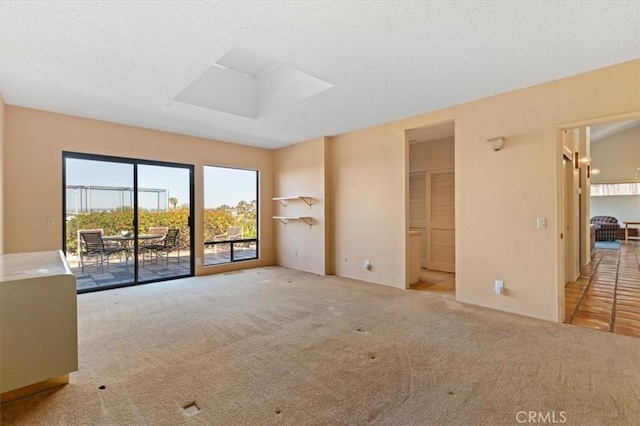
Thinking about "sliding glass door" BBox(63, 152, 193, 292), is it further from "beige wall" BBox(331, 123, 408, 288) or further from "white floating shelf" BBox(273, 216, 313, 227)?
"beige wall" BBox(331, 123, 408, 288)

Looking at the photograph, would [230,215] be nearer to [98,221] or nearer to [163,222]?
[163,222]

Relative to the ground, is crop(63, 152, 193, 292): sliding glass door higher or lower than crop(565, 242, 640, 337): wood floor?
higher

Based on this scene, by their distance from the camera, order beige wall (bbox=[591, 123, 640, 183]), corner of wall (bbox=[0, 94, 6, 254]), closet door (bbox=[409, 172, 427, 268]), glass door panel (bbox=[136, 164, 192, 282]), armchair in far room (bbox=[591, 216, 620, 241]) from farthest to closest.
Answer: beige wall (bbox=[591, 123, 640, 183]), armchair in far room (bbox=[591, 216, 620, 241]), closet door (bbox=[409, 172, 427, 268]), glass door panel (bbox=[136, 164, 192, 282]), corner of wall (bbox=[0, 94, 6, 254])

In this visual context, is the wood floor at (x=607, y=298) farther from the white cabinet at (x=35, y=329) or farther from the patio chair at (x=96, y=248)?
the patio chair at (x=96, y=248)

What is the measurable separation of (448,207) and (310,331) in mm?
4318

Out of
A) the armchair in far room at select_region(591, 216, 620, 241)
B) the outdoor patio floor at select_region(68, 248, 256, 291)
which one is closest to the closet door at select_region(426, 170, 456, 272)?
the outdoor patio floor at select_region(68, 248, 256, 291)

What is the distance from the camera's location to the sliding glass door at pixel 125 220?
477 centimetres

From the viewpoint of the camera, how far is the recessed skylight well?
393cm

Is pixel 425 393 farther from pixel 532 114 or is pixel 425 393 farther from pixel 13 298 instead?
pixel 532 114

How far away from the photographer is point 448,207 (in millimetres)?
6250

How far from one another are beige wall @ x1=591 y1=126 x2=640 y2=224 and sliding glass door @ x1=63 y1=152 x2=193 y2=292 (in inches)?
620

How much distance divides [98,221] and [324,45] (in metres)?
4.55

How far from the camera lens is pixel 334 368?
2.44m

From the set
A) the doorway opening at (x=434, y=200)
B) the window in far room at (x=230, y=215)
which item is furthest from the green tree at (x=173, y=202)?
the doorway opening at (x=434, y=200)
